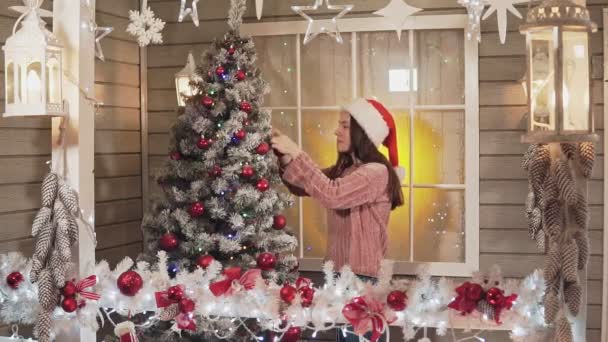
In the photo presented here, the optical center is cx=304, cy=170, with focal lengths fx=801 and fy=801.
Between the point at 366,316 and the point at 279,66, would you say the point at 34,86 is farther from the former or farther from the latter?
the point at 279,66

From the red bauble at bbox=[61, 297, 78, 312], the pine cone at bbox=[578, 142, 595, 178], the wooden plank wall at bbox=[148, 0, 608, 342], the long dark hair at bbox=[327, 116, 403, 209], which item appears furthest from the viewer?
the wooden plank wall at bbox=[148, 0, 608, 342]

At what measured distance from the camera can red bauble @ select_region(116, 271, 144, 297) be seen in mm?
3025

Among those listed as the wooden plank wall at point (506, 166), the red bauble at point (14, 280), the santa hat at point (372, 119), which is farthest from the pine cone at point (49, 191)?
the wooden plank wall at point (506, 166)

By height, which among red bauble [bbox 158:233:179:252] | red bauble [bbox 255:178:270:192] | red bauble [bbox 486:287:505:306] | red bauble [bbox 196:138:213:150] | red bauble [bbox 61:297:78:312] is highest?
red bauble [bbox 196:138:213:150]

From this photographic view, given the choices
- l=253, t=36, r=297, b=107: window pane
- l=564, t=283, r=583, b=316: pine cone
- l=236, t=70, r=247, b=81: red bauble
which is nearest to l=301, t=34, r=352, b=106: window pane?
l=253, t=36, r=297, b=107: window pane

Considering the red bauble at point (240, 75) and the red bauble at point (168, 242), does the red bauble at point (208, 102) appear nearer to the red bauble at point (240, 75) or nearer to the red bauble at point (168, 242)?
the red bauble at point (240, 75)

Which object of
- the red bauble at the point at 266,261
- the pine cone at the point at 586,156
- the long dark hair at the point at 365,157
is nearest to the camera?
the pine cone at the point at 586,156

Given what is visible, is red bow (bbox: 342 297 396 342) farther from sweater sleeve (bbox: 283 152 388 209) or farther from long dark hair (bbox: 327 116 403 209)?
long dark hair (bbox: 327 116 403 209)

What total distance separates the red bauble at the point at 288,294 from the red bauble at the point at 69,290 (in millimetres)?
806

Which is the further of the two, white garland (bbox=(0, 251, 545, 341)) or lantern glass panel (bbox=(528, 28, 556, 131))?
white garland (bbox=(0, 251, 545, 341))

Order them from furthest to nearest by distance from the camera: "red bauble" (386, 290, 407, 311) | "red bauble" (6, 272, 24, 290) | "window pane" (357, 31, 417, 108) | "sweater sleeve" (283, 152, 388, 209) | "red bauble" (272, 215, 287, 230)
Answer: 1. "window pane" (357, 31, 417, 108)
2. "red bauble" (272, 215, 287, 230)
3. "sweater sleeve" (283, 152, 388, 209)
4. "red bauble" (6, 272, 24, 290)
5. "red bauble" (386, 290, 407, 311)

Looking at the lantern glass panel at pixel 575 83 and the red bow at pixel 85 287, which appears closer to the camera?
the lantern glass panel at pixel 575 83

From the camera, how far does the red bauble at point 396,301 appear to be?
2.76 meters

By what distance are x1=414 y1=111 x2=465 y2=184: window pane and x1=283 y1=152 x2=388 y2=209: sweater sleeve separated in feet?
3.56
